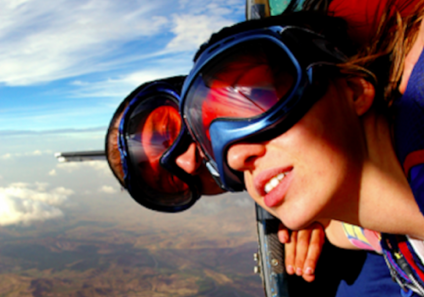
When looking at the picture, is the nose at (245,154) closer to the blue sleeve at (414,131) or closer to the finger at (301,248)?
the blue sleeve at (414,131)

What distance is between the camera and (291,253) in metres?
2.09

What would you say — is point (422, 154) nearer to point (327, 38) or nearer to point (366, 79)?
point (366, 79)

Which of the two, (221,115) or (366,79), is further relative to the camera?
(221,115)

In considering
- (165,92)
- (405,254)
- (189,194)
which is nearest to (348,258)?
(405,254)

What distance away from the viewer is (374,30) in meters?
1.15

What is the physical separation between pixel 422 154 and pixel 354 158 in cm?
23

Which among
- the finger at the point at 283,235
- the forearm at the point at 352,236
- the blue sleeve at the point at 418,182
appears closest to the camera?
the blue sleeve at the point at 418,182

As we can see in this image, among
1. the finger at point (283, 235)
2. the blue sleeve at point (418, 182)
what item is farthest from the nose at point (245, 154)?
the finger at point (283, 235)

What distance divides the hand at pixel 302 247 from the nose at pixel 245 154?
114 cm

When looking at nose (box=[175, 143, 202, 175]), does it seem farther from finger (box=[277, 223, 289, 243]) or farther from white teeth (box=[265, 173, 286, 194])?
white teeth (box=[265, 173, 286, 194])

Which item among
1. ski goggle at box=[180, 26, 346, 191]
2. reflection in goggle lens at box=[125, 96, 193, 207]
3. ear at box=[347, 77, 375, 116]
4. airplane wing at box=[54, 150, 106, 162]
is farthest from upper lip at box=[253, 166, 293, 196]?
airplane wing at box=[54, 150, 106, 162]

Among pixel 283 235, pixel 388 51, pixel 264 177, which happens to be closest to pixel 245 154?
pixel 264 177

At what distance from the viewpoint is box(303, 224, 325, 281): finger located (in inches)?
78.2

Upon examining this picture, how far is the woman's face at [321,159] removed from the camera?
3.23 ft
